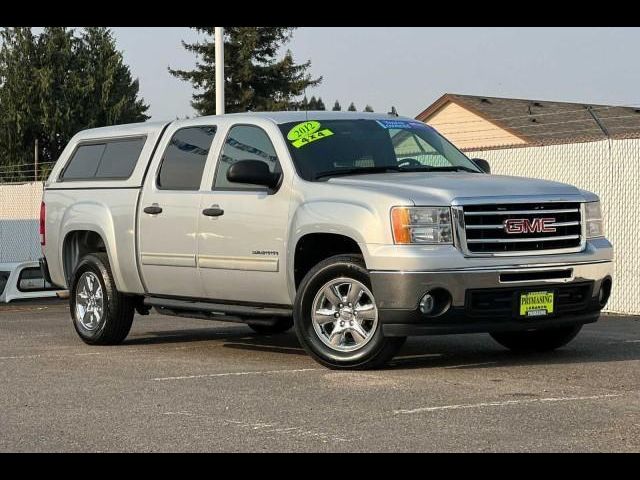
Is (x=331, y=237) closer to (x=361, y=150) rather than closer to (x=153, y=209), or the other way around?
(x=361, y=150)

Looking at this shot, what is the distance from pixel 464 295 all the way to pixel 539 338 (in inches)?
69.4

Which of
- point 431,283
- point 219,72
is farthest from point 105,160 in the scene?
point 219,72

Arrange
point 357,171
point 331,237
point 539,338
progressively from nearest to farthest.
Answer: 1. point 331,237
2. point 357,171
3. point 539,338

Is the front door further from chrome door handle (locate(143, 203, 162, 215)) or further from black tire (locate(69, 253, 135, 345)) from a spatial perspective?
black tire (locate(69, 253, 135, 345))

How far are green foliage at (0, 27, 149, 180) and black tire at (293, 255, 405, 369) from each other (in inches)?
2273

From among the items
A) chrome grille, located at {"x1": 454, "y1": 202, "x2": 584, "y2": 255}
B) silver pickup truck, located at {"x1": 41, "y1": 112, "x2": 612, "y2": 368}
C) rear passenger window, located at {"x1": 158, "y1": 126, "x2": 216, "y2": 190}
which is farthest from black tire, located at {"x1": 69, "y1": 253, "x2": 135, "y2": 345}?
chrome grille, located at {"x1": 454, "y1": 202, "x2": 584, "y2": 255}

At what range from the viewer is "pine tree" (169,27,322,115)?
59.2 meters

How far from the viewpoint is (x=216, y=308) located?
34.4 ft

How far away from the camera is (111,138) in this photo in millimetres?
11984

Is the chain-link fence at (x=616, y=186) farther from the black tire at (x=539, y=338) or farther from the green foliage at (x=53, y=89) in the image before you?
the green foliage at (x=53, y=89)

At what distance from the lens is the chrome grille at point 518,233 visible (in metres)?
9.04
